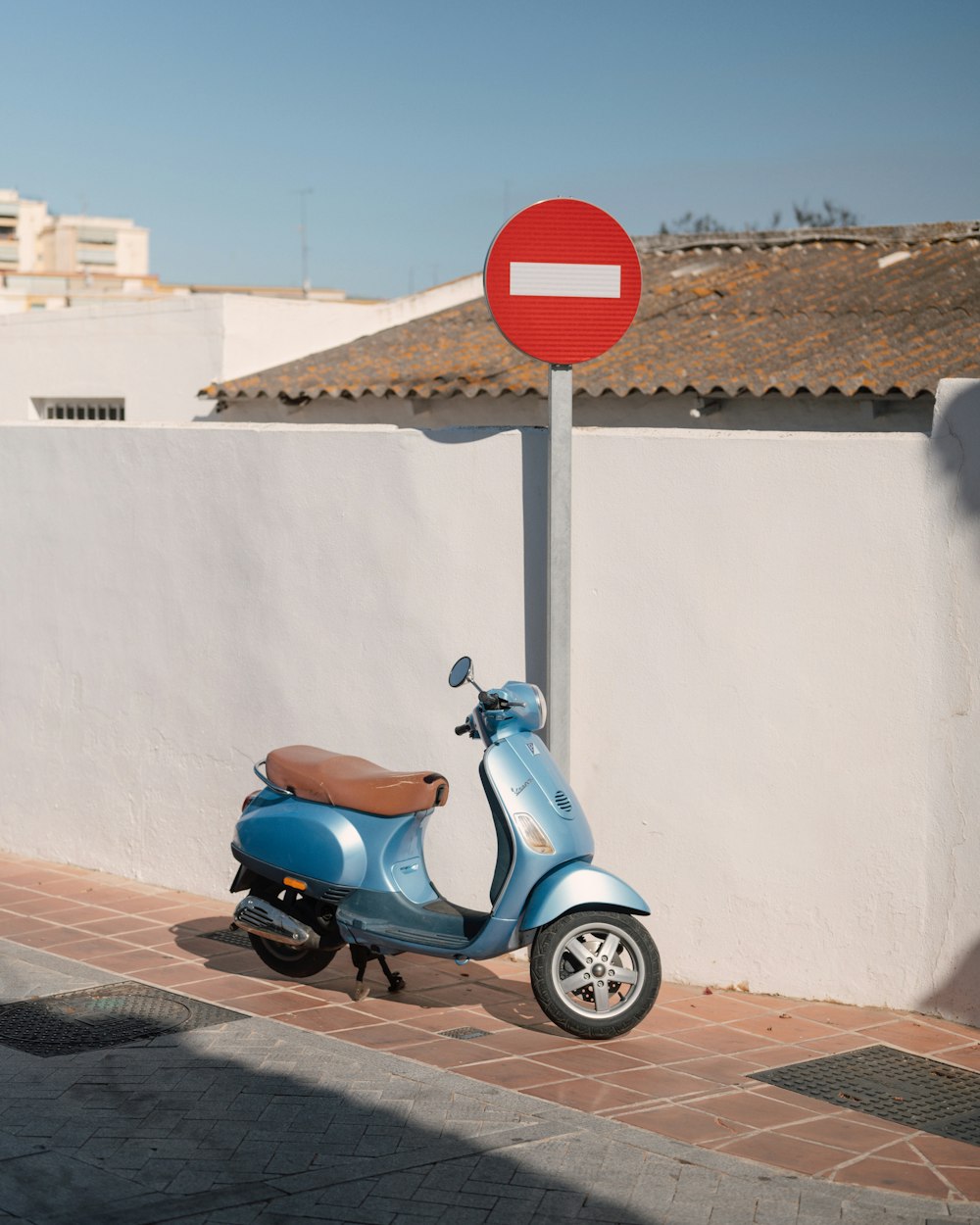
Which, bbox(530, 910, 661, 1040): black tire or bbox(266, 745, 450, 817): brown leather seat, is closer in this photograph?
bbox(530, 910, 661, 1040): black tire

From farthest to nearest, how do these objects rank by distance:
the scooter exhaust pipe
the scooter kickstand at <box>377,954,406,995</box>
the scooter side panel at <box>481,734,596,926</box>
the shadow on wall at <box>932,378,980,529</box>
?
the scooter kickstand at <box>377,954,406,995</box> < the scooter exhaust pipe < the shadow on wall at <box>932,378,980,529</box> < the scooter side panel at <box>481,734,596,926</box>

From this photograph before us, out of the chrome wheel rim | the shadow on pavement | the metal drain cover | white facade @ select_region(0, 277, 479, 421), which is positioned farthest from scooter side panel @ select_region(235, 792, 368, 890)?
white facade @ select_region(0, 277, 479, 421)

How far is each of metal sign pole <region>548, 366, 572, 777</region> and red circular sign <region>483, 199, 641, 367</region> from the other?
0.51 feet

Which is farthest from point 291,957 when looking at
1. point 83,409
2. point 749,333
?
point 83,409

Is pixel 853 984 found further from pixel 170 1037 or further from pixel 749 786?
pixel 170 1037

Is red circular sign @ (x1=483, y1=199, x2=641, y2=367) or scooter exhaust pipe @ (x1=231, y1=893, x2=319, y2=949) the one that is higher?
red circular sign @ (x1=483, y1=199, x2=641, y2=367)

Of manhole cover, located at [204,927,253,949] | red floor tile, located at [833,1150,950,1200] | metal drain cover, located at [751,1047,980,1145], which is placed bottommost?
metal drain cover, located at [751,1047,980,1145]

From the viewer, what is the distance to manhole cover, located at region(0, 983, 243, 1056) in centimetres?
539

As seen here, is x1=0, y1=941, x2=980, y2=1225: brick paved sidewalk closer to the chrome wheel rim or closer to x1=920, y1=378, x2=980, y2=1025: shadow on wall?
the chrome wheel rim

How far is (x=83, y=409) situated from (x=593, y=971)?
14.3 m

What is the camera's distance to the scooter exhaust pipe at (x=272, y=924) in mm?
5797

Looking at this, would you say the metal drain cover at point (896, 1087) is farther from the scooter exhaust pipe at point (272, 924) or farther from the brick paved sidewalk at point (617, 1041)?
the scooter exhaust pipe at point (272, 924)

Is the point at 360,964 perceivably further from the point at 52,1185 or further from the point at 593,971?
the point at 52,1185

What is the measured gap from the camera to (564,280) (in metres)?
6.18
